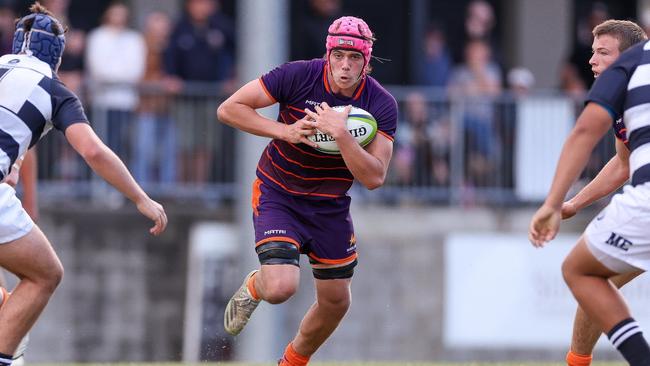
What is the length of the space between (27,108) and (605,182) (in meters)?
3.28

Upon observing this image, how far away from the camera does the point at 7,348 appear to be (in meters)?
7.30

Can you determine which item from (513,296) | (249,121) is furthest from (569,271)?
(513,296)

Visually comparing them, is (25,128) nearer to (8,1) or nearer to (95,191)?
(95,191)

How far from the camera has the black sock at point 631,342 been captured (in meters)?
6.78

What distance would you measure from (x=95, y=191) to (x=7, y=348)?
7304 mm

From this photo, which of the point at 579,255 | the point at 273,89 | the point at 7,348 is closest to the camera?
the point at 579,255

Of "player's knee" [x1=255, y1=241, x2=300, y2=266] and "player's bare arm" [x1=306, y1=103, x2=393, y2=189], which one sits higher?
"player's bare arm" [x1=306, y1=103, x2=393, y2=189]

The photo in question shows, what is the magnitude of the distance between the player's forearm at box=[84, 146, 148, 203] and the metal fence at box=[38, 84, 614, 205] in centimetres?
686

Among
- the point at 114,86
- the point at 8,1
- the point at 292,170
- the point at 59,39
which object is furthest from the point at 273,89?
the point at 8,1

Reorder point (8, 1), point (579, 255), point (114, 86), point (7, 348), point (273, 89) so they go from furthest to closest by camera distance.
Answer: point (8, 1), point (114, 86), point (273, 89), point (7, 348), point (579, 255)

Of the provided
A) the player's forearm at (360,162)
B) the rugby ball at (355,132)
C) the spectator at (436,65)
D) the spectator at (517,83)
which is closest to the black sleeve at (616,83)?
the player's forearm at (360,162)

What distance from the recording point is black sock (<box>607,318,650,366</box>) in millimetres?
6777

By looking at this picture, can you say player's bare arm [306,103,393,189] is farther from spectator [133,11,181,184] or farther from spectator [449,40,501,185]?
spectator [449,40,501,185]

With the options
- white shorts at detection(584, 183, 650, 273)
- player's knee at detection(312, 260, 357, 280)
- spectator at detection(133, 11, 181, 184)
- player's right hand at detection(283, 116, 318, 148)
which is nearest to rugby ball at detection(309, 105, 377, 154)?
player's right hand at detection(283, 116, 318, 148)
